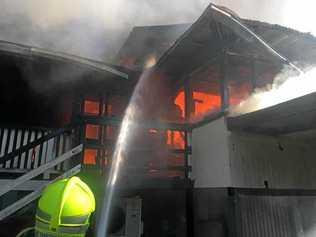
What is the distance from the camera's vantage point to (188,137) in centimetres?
719

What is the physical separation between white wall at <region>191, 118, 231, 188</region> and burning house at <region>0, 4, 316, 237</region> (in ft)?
0.08

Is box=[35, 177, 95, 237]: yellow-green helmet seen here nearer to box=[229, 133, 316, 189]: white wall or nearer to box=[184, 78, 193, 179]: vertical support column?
box=[229, 133, 316, 189]: white wall

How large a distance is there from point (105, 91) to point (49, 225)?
6271 millimetres

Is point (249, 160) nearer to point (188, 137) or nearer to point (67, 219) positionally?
point (188, 137)

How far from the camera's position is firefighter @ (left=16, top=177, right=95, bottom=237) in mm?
2008

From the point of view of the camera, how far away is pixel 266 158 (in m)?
6.07

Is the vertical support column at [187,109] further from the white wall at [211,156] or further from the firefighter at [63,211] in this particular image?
the firefighter at [63,211]

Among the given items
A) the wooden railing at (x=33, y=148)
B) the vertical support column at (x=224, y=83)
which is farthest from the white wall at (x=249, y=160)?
the wooden railing at (x=33, y=148)

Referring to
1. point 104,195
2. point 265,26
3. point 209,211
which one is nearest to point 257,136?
point 209,211

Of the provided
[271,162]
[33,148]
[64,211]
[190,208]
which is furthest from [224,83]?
[64,211]

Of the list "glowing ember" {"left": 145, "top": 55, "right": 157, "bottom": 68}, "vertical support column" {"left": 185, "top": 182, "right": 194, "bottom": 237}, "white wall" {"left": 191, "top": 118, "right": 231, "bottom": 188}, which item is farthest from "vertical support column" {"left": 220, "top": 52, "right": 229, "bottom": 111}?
"glowing ember" {"left": 145, "top": 55, "right": 157, "bottom": 68}

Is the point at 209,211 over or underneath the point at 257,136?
underneath

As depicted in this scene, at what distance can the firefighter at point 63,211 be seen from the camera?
2008 millimetres

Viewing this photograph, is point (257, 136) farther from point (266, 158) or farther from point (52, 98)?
point (52, 98)
